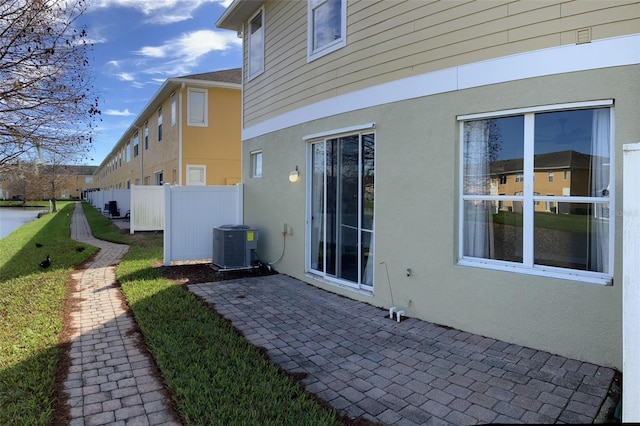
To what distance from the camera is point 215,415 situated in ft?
9.35

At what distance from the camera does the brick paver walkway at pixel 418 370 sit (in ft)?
9.77

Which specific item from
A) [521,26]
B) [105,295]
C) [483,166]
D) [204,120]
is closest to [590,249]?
[483,166]

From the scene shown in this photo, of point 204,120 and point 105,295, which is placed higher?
point 204,120

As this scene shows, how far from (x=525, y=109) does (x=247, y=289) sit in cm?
512

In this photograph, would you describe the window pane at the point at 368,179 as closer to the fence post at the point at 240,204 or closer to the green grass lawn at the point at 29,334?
the green grass lawn at the point at 29,334

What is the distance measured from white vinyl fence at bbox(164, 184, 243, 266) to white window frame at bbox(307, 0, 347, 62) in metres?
4.08

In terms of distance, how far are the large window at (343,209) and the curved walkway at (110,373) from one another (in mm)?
3274

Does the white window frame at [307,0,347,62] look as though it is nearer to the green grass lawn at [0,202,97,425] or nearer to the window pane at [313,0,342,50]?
the window pane at [313,0,342,50]

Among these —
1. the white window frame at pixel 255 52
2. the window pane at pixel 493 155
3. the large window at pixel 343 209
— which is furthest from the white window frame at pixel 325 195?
the white window frame at pixel 255 52

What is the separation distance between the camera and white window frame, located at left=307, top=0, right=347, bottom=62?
6.27 metres

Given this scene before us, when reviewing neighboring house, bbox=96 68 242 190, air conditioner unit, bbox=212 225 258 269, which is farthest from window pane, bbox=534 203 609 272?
neighboring house, bbox=96 68 242 190

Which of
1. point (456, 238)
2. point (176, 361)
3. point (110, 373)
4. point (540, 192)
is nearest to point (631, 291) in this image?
point (540, 192)

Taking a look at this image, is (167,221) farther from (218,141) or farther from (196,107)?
(196,107)

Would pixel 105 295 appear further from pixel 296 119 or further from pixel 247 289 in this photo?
pixel 296 119
